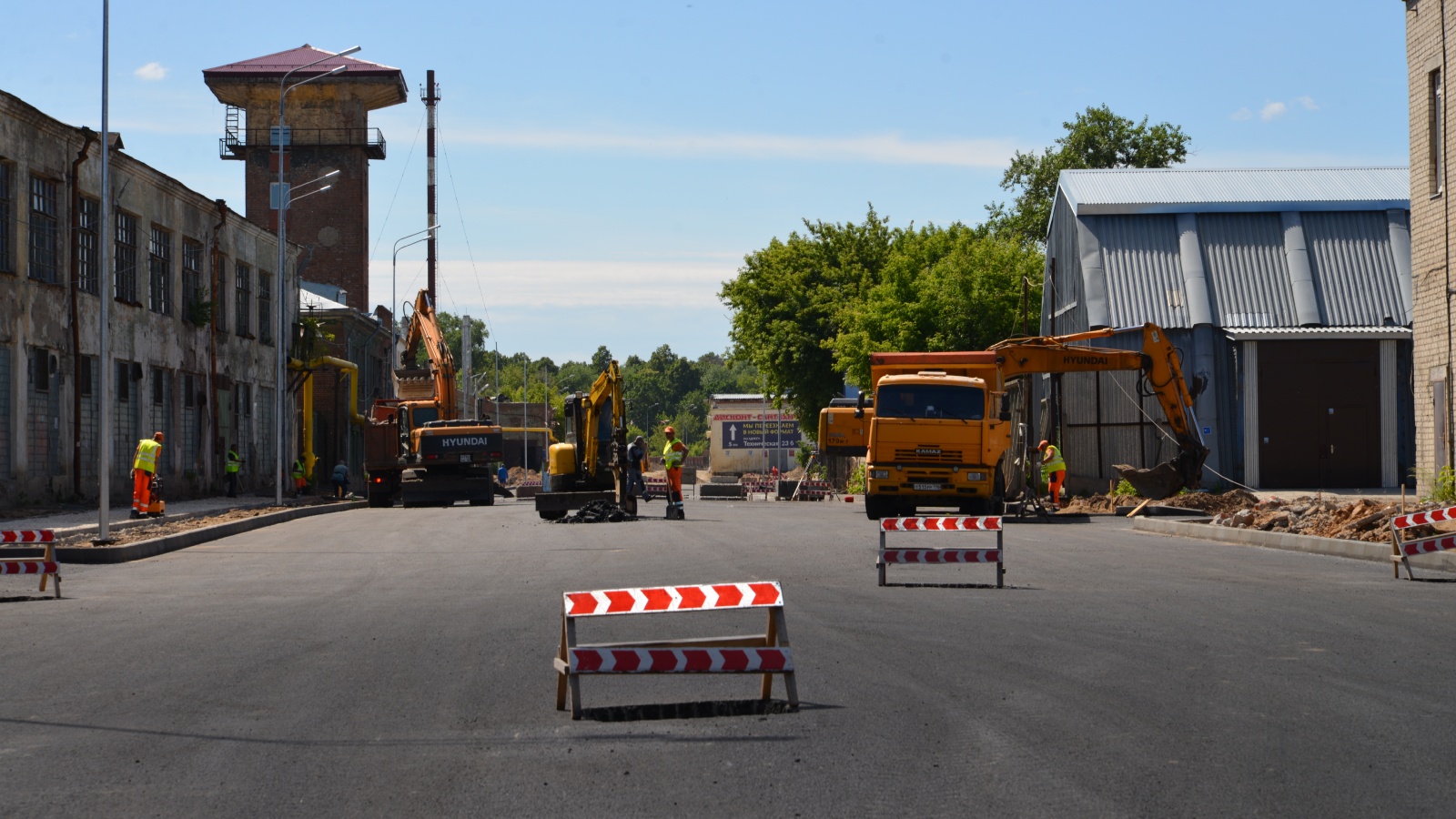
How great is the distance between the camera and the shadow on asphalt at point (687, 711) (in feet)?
26.7

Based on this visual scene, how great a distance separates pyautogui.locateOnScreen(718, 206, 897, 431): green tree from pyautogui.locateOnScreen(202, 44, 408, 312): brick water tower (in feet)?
61.6

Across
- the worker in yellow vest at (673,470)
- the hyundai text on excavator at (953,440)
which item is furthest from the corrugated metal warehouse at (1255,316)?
the worker in yellow vest at (673,470)

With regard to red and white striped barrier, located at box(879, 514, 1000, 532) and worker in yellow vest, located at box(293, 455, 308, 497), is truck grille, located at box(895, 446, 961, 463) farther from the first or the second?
worker in yellow vest, located at box(293, 455, 308, 497)

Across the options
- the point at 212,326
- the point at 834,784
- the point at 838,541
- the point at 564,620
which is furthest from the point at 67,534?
the point at 212,326

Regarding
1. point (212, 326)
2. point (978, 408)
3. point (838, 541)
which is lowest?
point (838, 541)

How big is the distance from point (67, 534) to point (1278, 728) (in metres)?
20.3

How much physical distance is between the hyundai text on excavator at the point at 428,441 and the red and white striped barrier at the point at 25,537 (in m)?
24.6

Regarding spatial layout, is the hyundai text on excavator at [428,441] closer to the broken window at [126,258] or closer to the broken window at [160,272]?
the broken window at [160,272]

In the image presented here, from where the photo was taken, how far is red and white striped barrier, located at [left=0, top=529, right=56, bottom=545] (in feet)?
51.5

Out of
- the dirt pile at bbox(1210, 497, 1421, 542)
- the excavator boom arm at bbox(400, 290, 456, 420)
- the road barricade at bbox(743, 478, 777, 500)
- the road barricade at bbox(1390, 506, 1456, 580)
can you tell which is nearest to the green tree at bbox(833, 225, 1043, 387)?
the road barricade at bbox(743, 478, 777, 500)

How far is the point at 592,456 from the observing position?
105ft

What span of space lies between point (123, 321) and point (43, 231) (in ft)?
17.1

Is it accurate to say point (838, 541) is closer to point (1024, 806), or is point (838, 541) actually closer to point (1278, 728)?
point (1278, 728)

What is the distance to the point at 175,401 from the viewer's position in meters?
42.3
